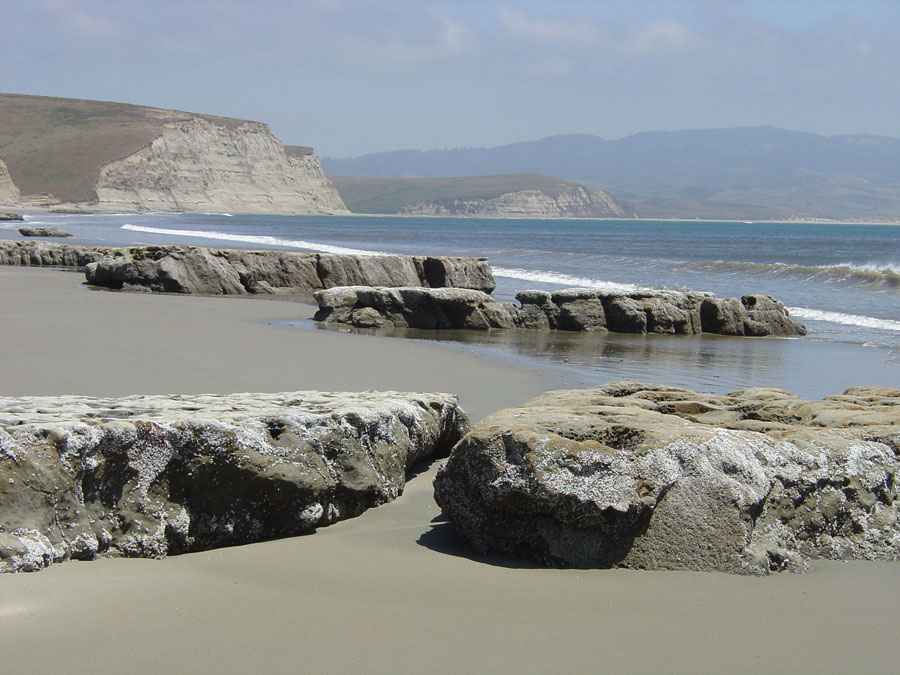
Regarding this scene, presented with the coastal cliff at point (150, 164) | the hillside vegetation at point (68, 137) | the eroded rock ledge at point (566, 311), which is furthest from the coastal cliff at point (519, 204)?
the eroded rock ledge at point (566, 311)

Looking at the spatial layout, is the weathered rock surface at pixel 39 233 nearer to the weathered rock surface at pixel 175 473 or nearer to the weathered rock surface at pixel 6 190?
the weathered rock surface at pixel 175 473

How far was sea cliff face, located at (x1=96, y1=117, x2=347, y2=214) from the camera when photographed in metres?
100

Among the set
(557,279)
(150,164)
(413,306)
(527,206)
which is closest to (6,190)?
(150,164)

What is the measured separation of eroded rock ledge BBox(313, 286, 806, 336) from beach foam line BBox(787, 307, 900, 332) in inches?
92.7

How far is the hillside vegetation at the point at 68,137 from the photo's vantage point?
9906cm

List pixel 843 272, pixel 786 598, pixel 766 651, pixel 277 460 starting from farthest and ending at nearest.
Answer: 1. pixel 843 272
2. pixel 277 460
3. pixel 786 598
4. pixel 766 651

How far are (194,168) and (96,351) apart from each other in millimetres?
104989

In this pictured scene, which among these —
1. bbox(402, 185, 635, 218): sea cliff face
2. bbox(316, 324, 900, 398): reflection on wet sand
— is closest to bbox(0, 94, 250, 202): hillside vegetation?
bbox(402, 185, 635, 218): sea cliff face

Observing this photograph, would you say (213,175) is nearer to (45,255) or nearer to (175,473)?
(45,255)

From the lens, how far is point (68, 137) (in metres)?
116

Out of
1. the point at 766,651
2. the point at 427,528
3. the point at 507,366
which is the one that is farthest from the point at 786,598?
the point at 507,366

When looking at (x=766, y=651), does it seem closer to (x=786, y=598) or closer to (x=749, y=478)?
(x=786, y=598)

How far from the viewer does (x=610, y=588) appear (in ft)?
10.4

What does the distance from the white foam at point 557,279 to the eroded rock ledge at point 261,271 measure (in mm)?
5319
